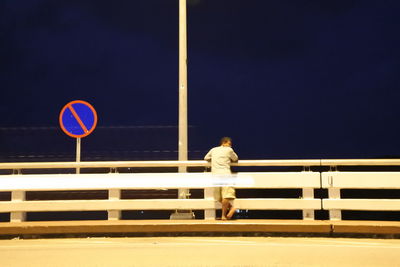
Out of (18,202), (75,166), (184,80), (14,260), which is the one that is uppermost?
(184,80)

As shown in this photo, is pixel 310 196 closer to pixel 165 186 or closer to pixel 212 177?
pixel 212 177

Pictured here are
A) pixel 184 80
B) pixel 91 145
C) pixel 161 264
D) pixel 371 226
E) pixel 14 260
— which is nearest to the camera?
pixel 161 264

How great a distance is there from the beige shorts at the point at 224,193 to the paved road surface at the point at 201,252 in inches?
28.7

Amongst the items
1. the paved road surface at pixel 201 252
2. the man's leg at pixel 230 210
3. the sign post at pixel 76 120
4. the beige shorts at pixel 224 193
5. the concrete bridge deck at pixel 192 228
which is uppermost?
the sign post at pixel 76 120

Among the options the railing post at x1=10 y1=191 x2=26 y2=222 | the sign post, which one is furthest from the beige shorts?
the railing post at x1=10 y1=191 x2=26 y2=222

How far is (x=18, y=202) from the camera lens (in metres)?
8.47

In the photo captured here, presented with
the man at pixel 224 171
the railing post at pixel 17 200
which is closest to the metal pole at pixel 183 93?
the man at pixel 224 171

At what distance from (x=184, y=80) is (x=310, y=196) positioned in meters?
3.20

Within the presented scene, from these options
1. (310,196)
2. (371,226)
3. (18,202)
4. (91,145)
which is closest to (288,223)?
(310,196)

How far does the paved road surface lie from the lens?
5773 millimetres

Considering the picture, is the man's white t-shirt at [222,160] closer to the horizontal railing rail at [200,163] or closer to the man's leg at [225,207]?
the horizontal railing rail at [200,163]

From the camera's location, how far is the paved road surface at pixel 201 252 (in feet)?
18.9

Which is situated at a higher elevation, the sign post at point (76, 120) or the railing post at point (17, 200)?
the sign post at point (76, 120)

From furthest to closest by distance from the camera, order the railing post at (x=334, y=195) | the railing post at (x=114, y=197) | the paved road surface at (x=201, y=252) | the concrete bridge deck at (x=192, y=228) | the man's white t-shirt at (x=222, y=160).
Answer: the railing post at (x=114, y=197) < the man's white t-shirt at (x=222, y=160) < the railing post at (x=334, y=195) < the concrete bridge deck at (x=192, y=228) < the paved road surface at (x=201, y=252)
